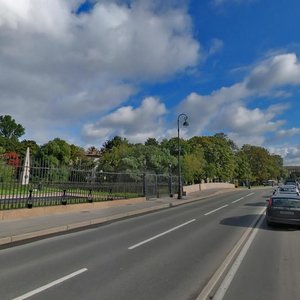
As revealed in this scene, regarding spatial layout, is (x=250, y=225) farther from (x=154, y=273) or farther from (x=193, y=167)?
(x=193, y=167)

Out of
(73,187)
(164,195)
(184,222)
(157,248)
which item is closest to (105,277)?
(157,248)

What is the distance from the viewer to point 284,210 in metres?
15.6

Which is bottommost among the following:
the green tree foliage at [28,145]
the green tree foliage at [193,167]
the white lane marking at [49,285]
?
the white lane marking at [49,285]

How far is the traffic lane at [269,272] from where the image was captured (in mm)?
6483

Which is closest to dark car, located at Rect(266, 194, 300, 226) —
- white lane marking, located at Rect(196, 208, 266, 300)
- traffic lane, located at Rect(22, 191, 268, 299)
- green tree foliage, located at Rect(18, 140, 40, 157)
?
white lane marking, located at Rect(196, 208, 266, 300)

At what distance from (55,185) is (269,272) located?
43.5 ft

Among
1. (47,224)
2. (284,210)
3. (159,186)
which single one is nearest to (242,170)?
(159,186)

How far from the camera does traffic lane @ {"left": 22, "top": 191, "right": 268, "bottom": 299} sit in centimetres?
639

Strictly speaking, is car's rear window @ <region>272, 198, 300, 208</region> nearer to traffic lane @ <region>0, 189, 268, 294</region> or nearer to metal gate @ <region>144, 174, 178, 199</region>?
traffic lane @ <region>0, 189, 268, 294</region>

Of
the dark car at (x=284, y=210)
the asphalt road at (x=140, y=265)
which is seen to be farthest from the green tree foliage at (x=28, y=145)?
the asphalt road at (x=140, y=265)

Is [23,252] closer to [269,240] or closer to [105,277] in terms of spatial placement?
[105,277]

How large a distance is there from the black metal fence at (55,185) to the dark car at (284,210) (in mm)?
9919

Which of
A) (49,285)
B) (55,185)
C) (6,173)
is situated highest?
(6,173)

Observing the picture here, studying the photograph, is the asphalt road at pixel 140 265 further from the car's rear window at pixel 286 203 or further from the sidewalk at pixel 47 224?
the car's rear window at pixel 286 203
